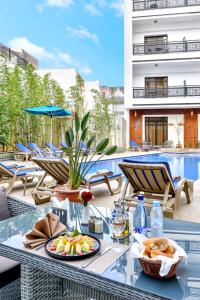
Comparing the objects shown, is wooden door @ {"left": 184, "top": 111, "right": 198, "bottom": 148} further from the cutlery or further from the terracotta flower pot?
the cutlery

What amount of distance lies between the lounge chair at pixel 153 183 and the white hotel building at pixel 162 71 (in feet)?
45.9

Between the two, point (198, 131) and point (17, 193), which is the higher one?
point (198, 131)

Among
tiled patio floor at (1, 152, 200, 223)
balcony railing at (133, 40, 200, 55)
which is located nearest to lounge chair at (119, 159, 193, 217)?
tiled patio floor at (1, 152, 200, 223)

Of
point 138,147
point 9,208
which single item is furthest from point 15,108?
point 9,208

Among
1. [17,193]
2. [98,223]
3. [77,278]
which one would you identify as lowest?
[17,193]

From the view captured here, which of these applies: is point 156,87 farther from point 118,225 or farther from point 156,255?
point 156,255

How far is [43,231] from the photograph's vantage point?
5.82ft

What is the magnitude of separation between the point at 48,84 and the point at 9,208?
13.4 meters

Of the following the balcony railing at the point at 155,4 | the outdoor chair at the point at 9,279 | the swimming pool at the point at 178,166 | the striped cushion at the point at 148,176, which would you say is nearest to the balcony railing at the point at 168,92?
the swimming pool at the point at 178,166

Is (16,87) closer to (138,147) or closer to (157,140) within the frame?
(138,147)

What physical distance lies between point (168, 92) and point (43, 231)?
17.2 metres

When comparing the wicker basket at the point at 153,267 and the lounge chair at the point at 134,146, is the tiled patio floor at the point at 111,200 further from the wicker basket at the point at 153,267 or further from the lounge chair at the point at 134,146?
the lounge chair at the point at 134,146

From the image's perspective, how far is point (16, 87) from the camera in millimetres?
12156

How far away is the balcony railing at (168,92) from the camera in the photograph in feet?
57.5
